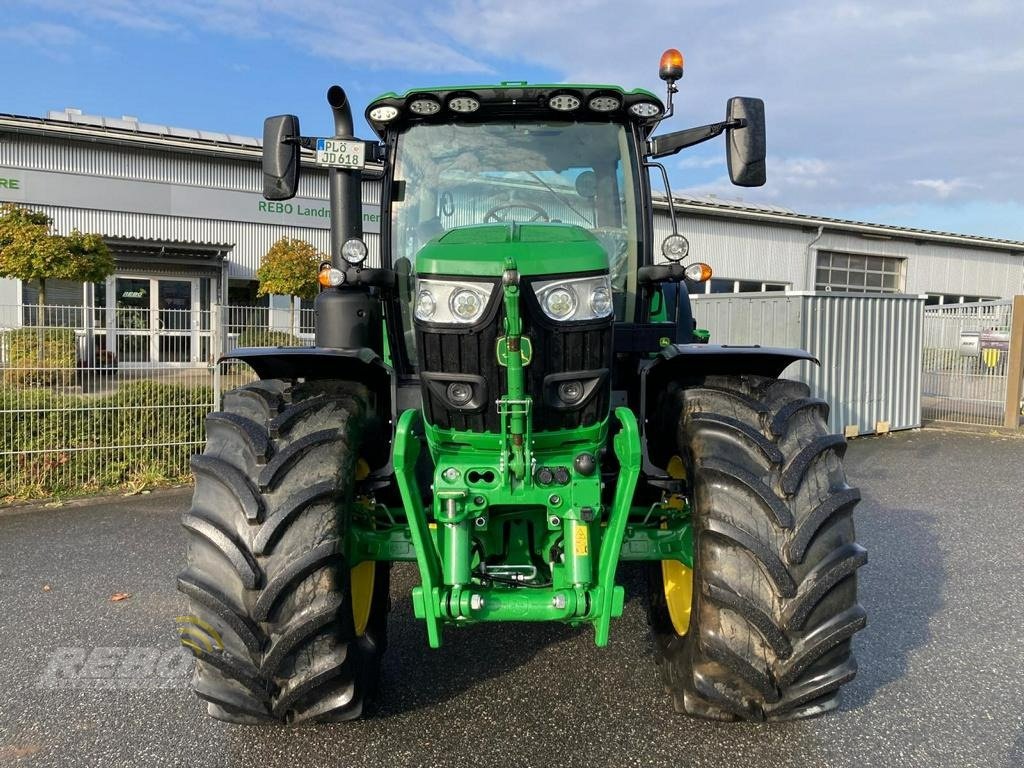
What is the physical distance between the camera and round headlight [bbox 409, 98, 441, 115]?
129 inches

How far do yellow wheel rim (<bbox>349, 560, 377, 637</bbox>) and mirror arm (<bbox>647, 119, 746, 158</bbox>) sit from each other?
2144mm

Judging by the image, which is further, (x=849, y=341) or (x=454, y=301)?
(x=849, y=341)

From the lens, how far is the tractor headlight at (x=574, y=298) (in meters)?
2.44

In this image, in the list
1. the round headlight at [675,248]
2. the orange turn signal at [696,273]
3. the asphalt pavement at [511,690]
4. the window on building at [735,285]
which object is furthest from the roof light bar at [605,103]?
the window on building at [735,285]

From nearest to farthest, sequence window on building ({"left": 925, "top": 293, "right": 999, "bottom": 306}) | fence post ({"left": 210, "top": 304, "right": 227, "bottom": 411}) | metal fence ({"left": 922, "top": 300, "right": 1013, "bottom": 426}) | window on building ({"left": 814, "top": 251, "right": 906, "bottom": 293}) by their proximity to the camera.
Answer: fence post ({"left": 210, "top": 304, "right": 227, "bottom": 411}) < metal fence ({"left": 922, "top": 300, "right": 1013, "bottom": 426}) < window on building ({"left": 814, "top": 251, "right": 906, "bottom": 293}) < window on building ({"left": 925, "top": 293, "right": 999, "bottom": 306})

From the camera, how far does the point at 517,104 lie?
10.9 feet

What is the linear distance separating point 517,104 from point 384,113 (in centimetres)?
58

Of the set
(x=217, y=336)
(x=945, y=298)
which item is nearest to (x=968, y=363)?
(x=217, y=336)

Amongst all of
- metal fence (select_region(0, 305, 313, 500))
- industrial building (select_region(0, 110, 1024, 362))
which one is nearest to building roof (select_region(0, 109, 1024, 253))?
industrial building (select_region(0, 110, 1024, 362))

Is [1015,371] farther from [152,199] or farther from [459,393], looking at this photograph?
[152,199]

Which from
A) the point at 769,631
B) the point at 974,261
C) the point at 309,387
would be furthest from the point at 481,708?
the point at 974,261

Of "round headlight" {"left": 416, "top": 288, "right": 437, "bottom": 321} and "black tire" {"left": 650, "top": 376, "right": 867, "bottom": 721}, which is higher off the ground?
"round headlight" {"left": 416, "top": 288, "right": 437, "bottom": 321}

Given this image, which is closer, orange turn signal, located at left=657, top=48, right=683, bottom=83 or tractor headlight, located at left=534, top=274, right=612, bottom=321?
tractor headlight, located at left=534, top=274, right=612, bottom=321

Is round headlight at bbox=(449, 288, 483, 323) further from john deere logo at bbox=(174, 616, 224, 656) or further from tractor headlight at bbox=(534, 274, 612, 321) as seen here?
john deere logo at bbox=(174, 616, 224, 656)
